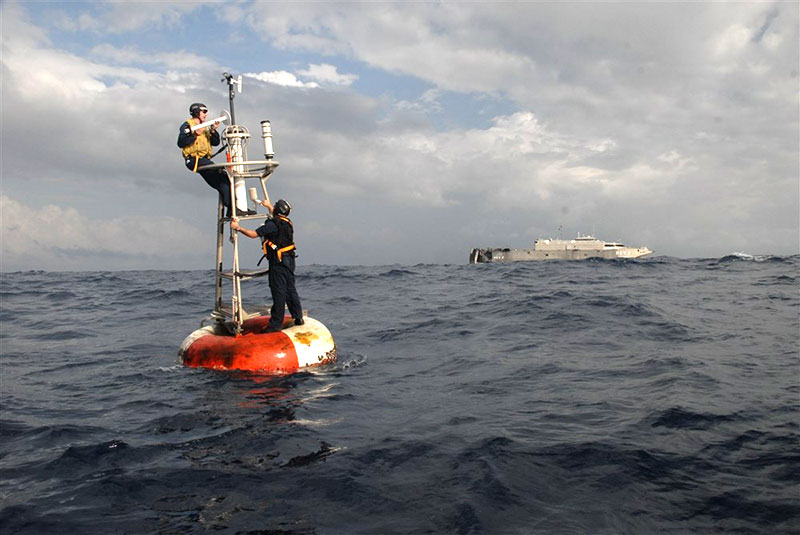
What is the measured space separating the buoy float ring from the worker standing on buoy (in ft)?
1.38

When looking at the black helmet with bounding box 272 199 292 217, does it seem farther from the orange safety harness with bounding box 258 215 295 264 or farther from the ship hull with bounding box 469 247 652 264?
the ship hull with bounding box 469 247 652 264

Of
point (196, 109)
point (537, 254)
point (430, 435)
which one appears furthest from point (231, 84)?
point (537, 254)

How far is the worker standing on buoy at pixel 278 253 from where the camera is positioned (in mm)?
10039

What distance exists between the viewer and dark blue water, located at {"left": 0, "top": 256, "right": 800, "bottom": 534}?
4781 millimetres

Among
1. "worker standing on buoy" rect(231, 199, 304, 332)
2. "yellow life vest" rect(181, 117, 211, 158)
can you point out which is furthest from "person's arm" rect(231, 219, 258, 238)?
"yellow life vest" rect(181, 117, 211, 158)

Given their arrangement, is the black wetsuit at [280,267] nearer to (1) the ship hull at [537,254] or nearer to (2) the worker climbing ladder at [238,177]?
(2) the worker climbing ladder at [238,177]

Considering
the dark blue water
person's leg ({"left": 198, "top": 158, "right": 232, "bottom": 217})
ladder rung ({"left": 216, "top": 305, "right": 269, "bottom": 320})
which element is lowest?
the dark blue water

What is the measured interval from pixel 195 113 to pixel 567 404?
759cm

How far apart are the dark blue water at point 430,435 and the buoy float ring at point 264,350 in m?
0.29

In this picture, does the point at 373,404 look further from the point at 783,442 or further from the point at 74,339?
the point at 74,339

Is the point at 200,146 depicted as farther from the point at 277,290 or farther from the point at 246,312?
the point at 246,312

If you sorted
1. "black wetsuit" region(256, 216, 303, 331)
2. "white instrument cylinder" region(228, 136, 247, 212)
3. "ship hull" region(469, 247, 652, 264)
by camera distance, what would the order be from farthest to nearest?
"ship hull" region(469, 247, 652, 264), "white instrument cylinder" region(228, 136, 247, 212), "black wetsuit" region(256, 216, 303, 331)

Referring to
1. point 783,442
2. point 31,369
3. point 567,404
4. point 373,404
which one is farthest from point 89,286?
point 783,442

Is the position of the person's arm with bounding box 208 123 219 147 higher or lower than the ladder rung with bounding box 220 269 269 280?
higher
